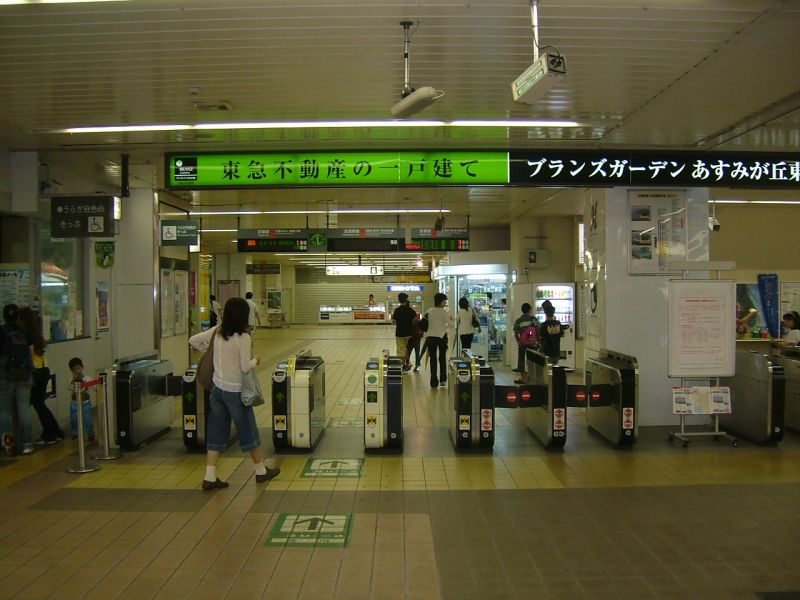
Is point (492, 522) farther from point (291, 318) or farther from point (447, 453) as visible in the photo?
point (291, 318)

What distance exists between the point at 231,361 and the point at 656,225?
5.59 meters

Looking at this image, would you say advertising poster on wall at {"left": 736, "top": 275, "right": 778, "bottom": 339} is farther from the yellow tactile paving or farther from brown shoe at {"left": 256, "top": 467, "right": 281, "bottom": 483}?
brown shoe at {"left": 256, "top": 467, "right": 281, "bottom": 483}

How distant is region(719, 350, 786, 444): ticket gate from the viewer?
22.4ft

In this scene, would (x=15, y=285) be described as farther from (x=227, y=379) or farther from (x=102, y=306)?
(x=227, y=379)

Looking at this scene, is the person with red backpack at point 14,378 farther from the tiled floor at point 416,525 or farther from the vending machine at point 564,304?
the vending machine at point 564,304

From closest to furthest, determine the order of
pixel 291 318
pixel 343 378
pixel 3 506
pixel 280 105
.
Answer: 1. pixel 3 506
2. pixel 280 105
3. pixel 343 378
4. pixel 291 318

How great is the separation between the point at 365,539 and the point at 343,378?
8.43 metres

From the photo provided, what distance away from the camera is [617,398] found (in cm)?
679

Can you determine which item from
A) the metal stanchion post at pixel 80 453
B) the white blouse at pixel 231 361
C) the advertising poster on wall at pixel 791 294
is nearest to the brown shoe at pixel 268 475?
the white blouse at pixel 231 361

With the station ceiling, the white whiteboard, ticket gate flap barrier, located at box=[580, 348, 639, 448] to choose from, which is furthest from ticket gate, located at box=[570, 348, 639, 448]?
the station ceiling

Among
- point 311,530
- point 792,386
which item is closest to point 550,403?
point 311,530

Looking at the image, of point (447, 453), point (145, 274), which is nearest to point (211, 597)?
point (447, 453)

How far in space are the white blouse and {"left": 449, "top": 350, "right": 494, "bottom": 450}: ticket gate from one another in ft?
7.87

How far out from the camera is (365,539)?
A: 434 centimetres
